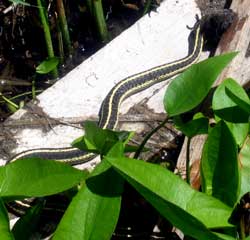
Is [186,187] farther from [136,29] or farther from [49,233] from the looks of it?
[136,29]

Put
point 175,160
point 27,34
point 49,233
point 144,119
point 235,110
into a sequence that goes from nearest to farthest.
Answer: point 235,110 < point 49,233 < point 175,160 < point 144,119 < point 27,34

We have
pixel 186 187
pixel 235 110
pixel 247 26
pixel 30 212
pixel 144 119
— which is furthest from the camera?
pixel 247 26

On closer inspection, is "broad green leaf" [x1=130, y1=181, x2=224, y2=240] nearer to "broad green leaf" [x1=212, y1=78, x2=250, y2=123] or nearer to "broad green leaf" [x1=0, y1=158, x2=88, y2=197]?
"broad green leaf" [x1=0, y1=158, x2=88, y2=197]

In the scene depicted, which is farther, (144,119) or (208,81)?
(144,119)

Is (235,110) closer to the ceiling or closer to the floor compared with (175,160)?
closer to the ceiling

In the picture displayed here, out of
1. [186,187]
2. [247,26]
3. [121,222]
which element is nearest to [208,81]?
[186,187]

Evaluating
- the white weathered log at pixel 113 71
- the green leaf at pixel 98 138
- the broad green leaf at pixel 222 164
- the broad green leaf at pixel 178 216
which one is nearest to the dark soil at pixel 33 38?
the white weathered log at pixel 113 71

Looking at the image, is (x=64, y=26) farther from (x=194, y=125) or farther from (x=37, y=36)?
(x=194, y=125)
